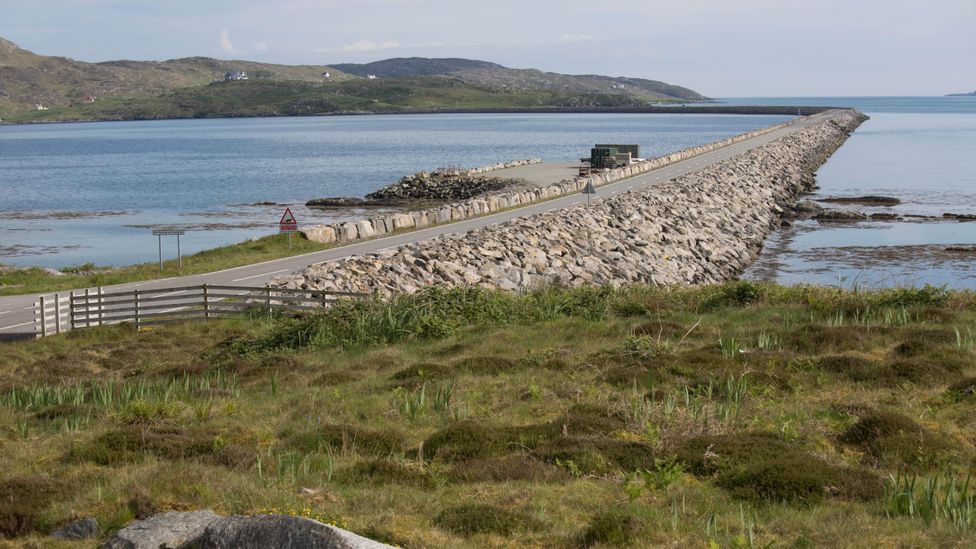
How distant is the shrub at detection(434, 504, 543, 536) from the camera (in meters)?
9.82

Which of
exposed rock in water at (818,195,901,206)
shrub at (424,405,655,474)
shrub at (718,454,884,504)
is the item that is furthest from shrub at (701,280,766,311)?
exposed rock in water at (818,195,901,206)

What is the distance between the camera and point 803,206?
65125 mm

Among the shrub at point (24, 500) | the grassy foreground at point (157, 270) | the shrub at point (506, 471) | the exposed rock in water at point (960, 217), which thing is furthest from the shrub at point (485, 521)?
the exposed rock in water at point (960, 217)

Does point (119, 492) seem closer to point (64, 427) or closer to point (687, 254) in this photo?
point (64, 427)

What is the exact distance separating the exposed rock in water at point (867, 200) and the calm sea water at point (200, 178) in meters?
32.6

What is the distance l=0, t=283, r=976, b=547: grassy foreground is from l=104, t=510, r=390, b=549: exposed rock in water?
3.13ft

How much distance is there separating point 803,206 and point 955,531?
5856 centimetres

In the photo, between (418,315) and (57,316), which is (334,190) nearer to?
(57,316)

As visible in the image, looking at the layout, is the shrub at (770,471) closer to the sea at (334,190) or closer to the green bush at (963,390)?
the green bush at (963,390)

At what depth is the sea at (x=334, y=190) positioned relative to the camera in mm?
47938

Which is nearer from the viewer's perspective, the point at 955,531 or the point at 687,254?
the point at 955,531

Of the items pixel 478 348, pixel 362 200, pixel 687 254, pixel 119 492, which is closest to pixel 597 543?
pixel 119 492

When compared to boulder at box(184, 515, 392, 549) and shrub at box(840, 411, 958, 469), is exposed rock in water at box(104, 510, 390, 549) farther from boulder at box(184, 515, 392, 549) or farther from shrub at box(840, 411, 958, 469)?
shrub at box(840, 411, 958, 469)

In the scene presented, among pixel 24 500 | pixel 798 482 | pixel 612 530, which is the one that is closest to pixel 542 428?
pixel 798 482
